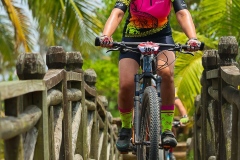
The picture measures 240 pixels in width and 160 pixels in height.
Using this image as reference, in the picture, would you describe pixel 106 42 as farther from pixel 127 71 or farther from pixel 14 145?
pixel 14 145

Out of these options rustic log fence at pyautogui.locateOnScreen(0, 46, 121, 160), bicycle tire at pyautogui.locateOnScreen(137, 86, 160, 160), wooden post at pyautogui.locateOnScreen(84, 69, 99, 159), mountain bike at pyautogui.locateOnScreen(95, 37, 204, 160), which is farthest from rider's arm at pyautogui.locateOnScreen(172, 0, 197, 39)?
wooden post at pyautogui.locateOnScreen(84, 69, 99, 159)

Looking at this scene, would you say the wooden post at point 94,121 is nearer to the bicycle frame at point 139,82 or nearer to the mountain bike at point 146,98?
the mountain bike at point 146,98

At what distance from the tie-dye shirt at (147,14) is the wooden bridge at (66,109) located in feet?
1.89

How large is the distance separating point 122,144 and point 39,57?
2067mm

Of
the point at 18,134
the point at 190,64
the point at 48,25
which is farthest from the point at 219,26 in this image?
the point at 18,134

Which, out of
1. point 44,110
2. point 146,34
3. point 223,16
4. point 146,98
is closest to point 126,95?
point 146,34

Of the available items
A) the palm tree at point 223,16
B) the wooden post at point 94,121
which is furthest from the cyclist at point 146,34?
the palm tree at point 223,16

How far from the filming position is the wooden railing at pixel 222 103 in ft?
14.7

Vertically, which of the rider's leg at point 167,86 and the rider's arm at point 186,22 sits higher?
the rider's arm at point 186,22

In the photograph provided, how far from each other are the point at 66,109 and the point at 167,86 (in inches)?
33.0

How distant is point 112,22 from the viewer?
549 centimetres

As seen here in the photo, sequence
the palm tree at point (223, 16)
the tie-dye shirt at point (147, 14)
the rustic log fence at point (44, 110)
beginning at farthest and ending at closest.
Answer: the palm tree at point (223, 16)
the tie-dye shirt at point (147, 14)
the rustic log fence at point (44, 110)

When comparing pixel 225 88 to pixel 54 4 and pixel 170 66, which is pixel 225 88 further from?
pixel 54 4

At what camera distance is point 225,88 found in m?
5.03
